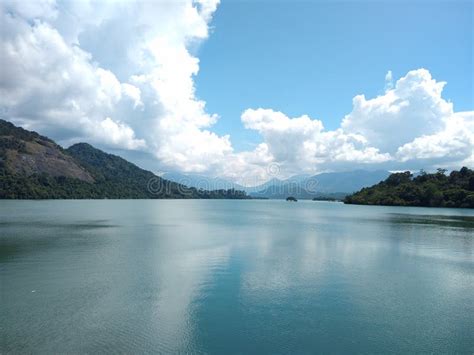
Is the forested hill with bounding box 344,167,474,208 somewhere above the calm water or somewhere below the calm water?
above

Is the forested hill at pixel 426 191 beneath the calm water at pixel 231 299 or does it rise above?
above

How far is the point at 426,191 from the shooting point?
149m

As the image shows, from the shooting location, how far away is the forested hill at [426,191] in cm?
13762

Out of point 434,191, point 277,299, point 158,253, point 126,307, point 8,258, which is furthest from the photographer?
point 434,191

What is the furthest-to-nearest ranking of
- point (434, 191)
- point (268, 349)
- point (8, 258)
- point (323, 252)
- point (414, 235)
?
point (434, 191), point (414, 235), point (323, 252), point (8, 258), point (268, 349)

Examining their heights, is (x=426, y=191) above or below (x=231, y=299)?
above

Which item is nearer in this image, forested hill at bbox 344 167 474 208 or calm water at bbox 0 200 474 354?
calm water at bbox 0 200 474 354

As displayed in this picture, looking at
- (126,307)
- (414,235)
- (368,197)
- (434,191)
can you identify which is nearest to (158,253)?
(126,307)

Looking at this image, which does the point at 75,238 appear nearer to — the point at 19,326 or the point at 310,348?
the point at 19,326

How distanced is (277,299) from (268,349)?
5.98m

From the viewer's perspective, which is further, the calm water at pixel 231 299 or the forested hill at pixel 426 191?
the forested hill at pixel 426 191

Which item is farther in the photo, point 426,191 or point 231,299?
point 426,191

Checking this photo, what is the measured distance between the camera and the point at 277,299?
19.9 meters

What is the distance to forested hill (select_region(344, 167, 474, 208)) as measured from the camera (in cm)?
13762
